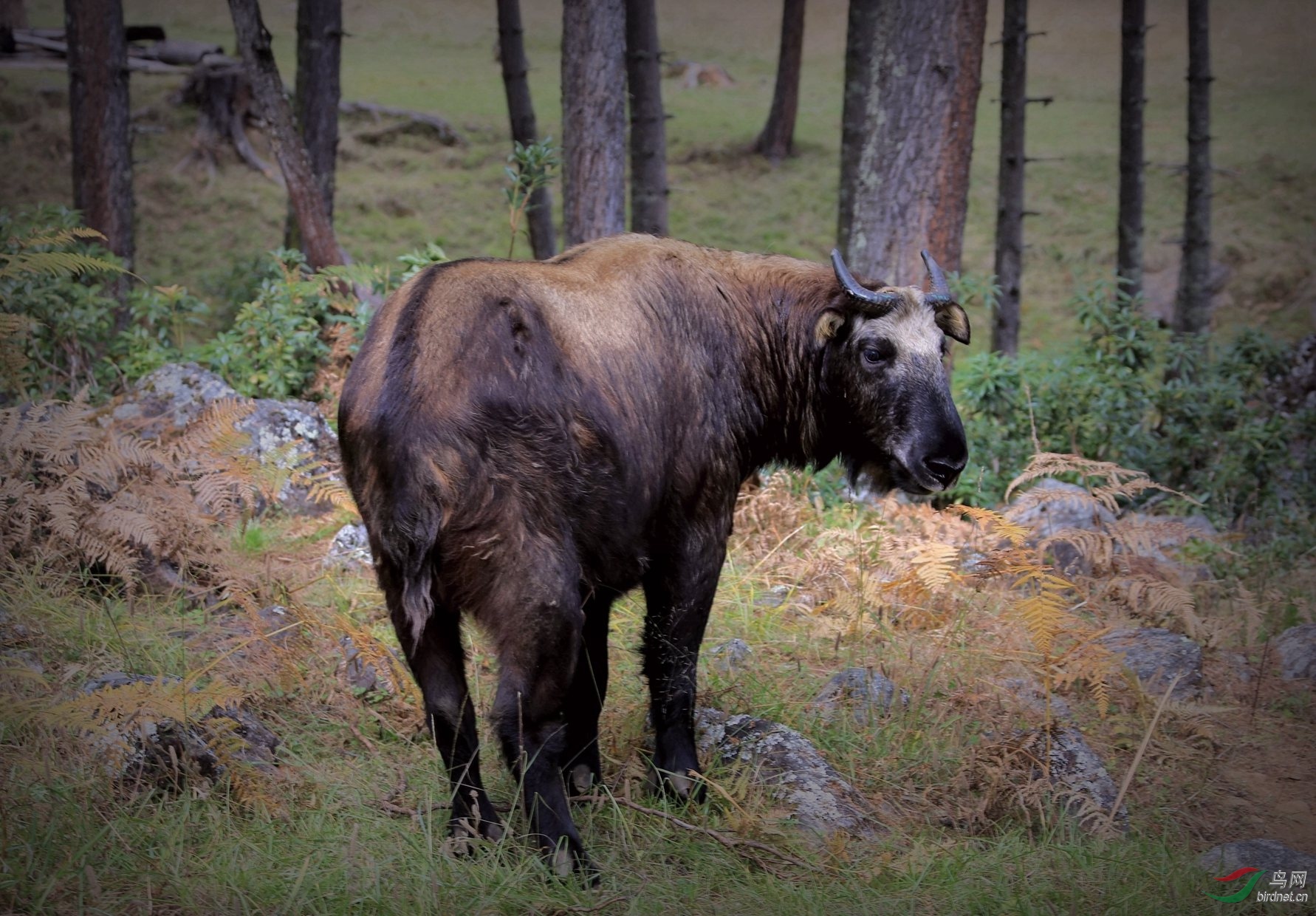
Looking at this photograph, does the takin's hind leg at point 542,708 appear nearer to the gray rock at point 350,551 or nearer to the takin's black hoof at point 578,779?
the takin's black hoof at point 578,779

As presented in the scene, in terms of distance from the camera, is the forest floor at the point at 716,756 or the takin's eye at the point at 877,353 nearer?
the forest floor at the point at 716,756

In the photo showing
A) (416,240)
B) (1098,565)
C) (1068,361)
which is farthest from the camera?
(416,240)

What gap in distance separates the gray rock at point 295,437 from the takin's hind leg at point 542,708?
3.73 metres


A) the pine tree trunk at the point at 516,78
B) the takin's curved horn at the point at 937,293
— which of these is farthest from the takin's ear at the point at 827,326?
the pine tree trunk at the point at 516,78

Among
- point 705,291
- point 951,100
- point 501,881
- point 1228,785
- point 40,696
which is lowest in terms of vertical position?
point 1228,785

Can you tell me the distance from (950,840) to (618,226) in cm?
661

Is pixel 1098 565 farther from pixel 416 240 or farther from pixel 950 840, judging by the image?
pixel 416 240

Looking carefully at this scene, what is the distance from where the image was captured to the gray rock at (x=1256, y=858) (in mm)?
3602

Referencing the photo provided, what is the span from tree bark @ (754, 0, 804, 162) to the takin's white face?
1776 cm

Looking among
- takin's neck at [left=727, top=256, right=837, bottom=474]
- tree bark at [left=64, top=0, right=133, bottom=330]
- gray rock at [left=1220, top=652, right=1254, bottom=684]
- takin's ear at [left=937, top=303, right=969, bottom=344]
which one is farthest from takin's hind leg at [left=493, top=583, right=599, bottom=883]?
tree bark at [left=64, top=0, right=133, bottom=330]

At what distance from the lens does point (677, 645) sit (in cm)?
410

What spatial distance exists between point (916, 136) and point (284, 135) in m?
5.03

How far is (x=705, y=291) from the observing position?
4172 mm

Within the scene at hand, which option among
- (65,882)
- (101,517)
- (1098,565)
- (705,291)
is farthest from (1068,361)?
(65,882)
